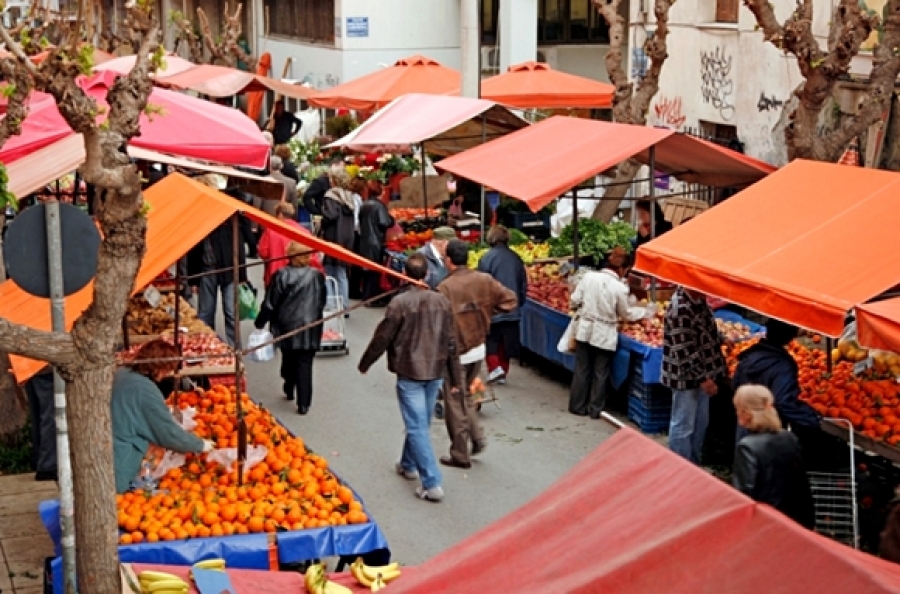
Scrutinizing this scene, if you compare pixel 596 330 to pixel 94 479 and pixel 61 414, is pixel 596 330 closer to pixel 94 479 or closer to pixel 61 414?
pixel 61 414

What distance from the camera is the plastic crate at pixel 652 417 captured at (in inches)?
513

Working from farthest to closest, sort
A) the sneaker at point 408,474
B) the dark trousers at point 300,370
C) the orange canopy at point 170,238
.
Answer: the dark trousers at point 300,370 < the sneaker at point 408,474 < the orange canopy at point 170,238

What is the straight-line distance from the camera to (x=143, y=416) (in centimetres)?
910

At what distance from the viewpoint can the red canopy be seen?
4.30 meters

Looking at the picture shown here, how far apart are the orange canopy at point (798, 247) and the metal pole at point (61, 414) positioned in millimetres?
4762

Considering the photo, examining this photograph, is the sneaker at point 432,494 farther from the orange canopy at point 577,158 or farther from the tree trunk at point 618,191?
the tree trunk at point 618,191

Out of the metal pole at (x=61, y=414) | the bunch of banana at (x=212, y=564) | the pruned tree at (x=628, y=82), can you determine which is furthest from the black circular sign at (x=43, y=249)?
the pruned tree at (x=628, y=82)

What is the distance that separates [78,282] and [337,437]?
5.71 metres

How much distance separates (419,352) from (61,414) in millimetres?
3541

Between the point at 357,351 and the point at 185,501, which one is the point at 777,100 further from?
the point at 185,501

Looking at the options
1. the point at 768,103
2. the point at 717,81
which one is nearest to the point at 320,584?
the point at 768,103

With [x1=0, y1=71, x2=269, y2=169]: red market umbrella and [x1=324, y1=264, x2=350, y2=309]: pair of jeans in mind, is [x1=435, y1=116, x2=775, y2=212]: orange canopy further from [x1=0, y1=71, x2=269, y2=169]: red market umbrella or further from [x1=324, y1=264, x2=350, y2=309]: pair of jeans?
[x1=0, y1=71, x2=269, y2=169]: red market umbrella

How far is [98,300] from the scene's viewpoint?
24.4 ft

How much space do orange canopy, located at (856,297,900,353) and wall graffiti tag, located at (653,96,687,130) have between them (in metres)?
16.1
